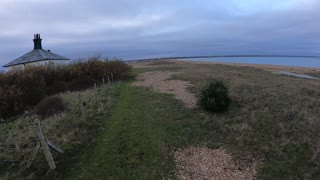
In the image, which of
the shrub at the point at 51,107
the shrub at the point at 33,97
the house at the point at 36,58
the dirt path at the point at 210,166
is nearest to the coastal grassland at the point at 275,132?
the dirt path at the point at 210,166

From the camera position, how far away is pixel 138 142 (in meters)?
12.5

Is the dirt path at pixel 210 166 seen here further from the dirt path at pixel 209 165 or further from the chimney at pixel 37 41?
the chimney at pixel 37 41

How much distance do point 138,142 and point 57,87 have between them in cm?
2221

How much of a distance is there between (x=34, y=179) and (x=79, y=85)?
87.0 feet

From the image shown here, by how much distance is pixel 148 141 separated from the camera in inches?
497

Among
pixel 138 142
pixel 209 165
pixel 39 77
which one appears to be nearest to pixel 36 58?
pixel 39 77

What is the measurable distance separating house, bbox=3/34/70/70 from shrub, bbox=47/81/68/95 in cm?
Result: 778

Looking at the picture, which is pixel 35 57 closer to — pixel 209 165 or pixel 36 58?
pixel 36 58

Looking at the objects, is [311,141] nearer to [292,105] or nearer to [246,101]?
[292,105]

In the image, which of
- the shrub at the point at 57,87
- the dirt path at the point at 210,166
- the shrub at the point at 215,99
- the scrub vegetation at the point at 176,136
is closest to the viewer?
the dirt path at the point at 210,166

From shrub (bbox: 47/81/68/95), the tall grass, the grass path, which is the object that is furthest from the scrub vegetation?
shrub (bbox: 47/81/68/95)

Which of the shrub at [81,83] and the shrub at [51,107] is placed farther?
the shrub at [81,83]

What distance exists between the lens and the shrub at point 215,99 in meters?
16.6

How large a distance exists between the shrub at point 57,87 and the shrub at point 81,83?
0.87 meters
